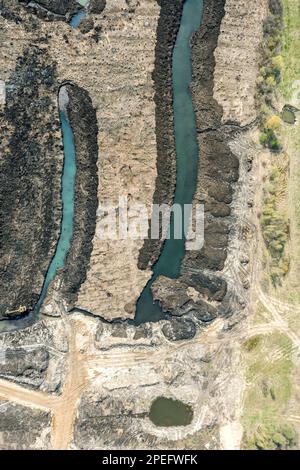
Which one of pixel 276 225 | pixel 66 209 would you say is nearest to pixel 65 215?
pixel 66 209

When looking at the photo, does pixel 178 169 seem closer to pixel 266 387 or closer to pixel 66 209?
pixel 66 209

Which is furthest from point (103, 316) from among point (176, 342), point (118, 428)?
point (118, 428)

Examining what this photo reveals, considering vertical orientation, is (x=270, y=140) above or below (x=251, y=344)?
above

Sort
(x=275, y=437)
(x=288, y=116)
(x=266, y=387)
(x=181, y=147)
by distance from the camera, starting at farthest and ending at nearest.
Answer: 1. (x=181, y=147)
2. (x=288, y=116)
3. (x=266, y=387)
4. (x=275, y=437)

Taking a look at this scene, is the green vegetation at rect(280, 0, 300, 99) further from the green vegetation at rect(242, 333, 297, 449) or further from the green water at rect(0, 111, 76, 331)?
the green vegetation at rect(242, 333, 297, 449)

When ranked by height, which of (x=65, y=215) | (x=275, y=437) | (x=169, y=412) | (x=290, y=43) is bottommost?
(x=275, y=437)

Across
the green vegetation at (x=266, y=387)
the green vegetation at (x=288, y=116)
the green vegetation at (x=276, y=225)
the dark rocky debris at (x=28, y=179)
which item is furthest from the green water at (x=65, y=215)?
the green vegetation at (x=288, y=116)

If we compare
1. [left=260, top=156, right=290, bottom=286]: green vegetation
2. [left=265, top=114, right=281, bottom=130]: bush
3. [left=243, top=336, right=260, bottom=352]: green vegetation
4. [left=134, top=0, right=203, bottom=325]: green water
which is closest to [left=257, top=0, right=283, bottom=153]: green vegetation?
[left=265, top=114, right=281, bottom=130]: bush
